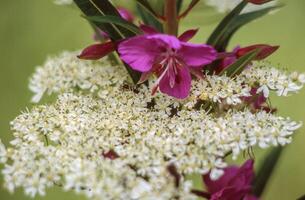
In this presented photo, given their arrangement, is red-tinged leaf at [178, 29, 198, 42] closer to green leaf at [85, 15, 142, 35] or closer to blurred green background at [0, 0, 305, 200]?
green leaf at [85, 15, 142, 35]

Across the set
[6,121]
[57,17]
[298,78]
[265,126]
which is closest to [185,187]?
[265,126]

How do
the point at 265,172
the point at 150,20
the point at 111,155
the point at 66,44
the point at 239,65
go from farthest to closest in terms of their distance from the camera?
the point at 66,44
the point at 265,172
the point at 150,20
the point at 239,65
the point at 111,155

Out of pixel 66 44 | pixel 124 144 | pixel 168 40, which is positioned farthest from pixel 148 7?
pixel 66 44

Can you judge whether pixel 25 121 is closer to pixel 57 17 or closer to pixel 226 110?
pixel 226 110

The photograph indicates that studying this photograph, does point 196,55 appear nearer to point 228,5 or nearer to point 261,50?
point 261,50

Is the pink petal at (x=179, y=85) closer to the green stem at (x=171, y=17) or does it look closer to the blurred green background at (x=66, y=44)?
the green stem at (x=171, y=17)

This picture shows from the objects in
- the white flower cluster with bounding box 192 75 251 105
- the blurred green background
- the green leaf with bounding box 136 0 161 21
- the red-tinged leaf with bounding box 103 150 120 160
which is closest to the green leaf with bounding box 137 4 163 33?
the green leaf with bounding box 136 0 161 21
